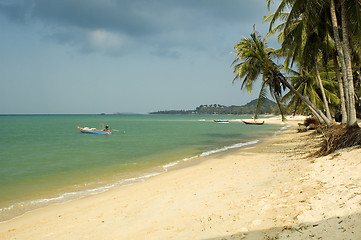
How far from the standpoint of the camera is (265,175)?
764 cm

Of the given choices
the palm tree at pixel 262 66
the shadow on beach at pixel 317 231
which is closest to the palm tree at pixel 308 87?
the palm tree at pixel 262 66

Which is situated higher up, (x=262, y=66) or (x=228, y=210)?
(x=262, y=66)

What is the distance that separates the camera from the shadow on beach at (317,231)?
3.25 meters

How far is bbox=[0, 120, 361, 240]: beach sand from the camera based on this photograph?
389cm

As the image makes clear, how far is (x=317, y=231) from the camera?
349 cm

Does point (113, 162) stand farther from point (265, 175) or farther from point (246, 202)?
point (246, 202)

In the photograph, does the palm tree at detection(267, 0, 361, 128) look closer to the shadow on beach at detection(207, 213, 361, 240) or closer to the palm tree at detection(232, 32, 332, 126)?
the palm tree at detection(232, 32, 332, 126)

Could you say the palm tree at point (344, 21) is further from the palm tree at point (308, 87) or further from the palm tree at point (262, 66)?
the palm tree at point (308, 87)

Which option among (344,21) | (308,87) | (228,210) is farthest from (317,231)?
(308,87)

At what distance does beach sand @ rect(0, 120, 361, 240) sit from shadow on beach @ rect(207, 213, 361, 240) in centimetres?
1

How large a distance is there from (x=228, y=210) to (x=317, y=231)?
75.2 inches

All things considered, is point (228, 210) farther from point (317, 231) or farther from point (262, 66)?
point (262, 66)

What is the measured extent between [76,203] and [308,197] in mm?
6569

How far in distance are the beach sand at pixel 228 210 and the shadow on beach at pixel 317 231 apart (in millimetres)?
11
